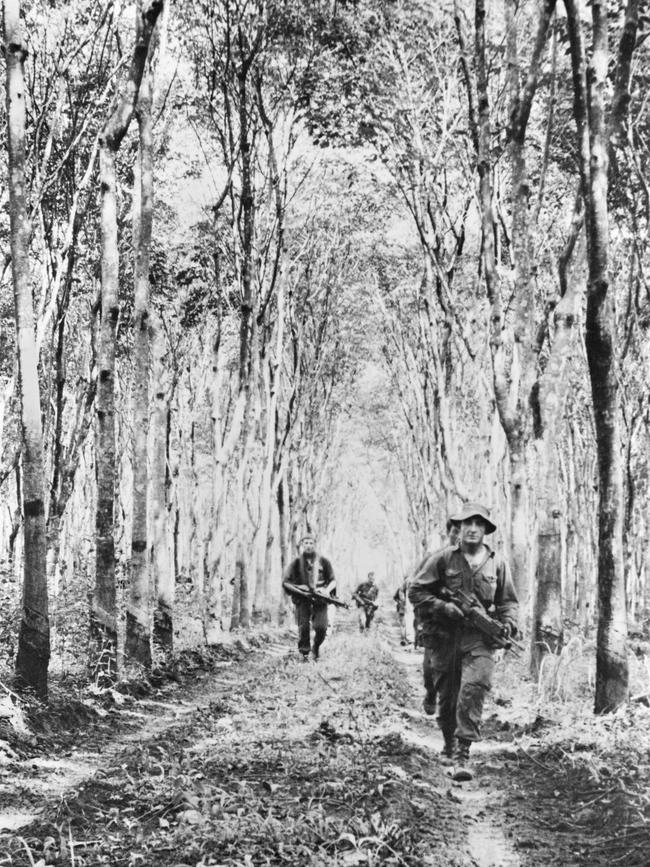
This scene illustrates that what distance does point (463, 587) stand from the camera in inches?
256

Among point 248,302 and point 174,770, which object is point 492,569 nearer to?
point 174,770

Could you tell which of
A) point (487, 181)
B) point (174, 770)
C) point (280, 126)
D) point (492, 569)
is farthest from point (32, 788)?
point (280, 126)

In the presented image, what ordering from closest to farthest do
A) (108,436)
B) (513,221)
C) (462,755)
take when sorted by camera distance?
(462,755), (108,436), (513,221)

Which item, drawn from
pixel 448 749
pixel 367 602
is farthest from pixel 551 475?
→ pixel 367 602

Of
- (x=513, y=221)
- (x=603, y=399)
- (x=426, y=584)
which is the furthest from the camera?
(x=513, y=221)

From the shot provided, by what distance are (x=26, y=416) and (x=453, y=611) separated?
146 inches

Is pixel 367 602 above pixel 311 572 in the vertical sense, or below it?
below

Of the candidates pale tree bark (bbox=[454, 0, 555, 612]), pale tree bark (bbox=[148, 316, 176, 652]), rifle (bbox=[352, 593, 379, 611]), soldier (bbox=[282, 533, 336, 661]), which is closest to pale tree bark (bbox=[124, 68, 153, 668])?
pale tree bark (bbox=[148, 316, 176, 652])

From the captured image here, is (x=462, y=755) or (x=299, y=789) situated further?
(x=462, y=755)

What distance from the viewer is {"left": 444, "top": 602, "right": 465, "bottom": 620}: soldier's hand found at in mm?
6363

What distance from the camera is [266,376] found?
1888cm

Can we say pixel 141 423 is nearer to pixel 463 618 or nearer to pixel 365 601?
pixel 463 618

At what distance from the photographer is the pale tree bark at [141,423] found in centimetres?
962

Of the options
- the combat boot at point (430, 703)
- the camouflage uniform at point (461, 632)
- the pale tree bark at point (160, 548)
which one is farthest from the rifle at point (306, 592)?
the camouflage uniform at point (461, 632)
